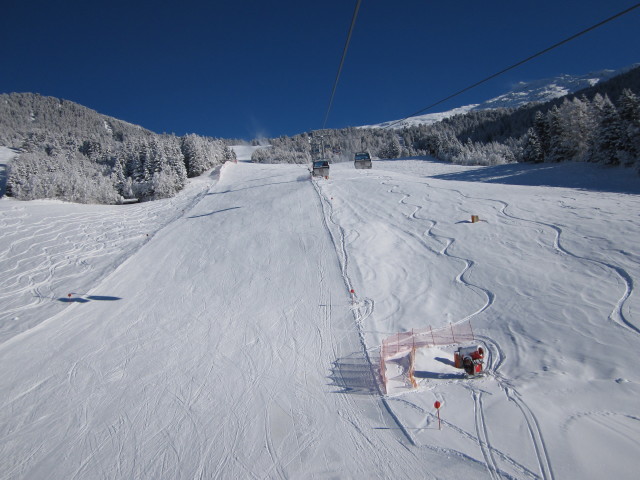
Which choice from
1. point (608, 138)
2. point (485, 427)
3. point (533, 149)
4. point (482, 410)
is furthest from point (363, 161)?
point (485, 427)

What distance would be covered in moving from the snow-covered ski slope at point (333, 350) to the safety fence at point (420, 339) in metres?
0.40

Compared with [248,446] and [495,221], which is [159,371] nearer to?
[248,446]

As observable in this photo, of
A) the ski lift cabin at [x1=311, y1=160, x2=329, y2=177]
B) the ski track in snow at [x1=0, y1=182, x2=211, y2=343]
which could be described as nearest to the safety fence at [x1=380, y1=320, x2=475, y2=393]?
the ski track in snow at [x1=0, y1=182, x2=211, y2=343]

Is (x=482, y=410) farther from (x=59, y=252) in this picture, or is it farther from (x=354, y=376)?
(x=59, y=252)

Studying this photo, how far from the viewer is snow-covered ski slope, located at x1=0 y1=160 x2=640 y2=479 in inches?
248

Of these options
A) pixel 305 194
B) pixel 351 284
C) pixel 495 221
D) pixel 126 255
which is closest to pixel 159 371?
pixel 351 284

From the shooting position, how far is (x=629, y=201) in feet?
63.2

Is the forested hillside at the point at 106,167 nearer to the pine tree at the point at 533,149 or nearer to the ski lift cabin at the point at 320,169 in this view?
the ski lift cabin at the point at 320,169

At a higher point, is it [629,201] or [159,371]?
[629,201]

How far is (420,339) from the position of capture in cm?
986

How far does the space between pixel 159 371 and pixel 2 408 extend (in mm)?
4363

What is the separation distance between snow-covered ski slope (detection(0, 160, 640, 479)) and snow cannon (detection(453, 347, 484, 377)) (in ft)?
0.99

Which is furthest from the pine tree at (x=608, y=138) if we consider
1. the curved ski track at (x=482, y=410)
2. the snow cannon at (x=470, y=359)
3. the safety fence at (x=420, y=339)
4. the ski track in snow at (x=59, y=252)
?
the ski track in snow at (x=59, y=252)

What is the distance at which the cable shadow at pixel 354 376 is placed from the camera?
327 inches
